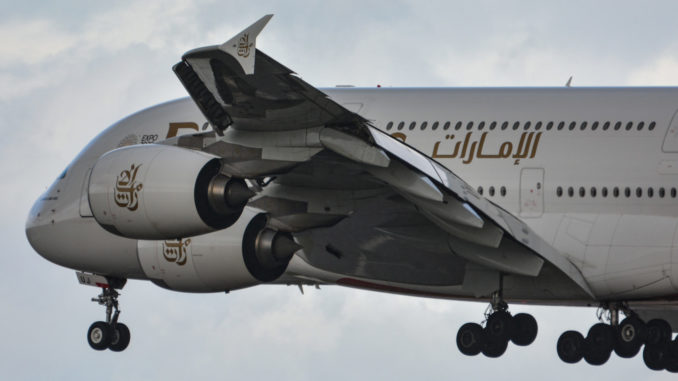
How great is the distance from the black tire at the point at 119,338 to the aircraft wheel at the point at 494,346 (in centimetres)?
678

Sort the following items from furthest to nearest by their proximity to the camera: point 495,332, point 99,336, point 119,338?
1. point 119,338
2. point 99,336
3. point 495,332

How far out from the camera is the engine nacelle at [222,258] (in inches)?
889

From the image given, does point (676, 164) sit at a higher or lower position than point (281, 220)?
higher

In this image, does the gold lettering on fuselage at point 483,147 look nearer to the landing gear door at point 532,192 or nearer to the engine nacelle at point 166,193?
the landing gear door at point 532,192

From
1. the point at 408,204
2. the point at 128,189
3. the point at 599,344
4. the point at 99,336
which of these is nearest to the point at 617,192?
the point at 599,344

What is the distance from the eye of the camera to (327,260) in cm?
2578

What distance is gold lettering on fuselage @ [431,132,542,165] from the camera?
25406mm

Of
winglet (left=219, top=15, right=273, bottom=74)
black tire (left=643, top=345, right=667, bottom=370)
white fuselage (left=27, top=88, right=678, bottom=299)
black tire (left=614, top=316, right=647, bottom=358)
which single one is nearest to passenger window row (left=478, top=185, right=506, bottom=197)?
white fuselage (left=27, top=88, right=678, bottom=299)

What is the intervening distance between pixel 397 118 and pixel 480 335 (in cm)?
398

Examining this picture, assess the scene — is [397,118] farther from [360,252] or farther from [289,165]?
[289,165]

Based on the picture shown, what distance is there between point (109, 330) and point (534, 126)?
860 cm

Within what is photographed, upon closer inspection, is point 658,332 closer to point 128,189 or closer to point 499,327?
point 499,327

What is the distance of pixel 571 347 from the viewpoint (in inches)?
1038

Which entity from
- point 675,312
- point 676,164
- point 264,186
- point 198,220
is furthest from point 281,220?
point 675,312
